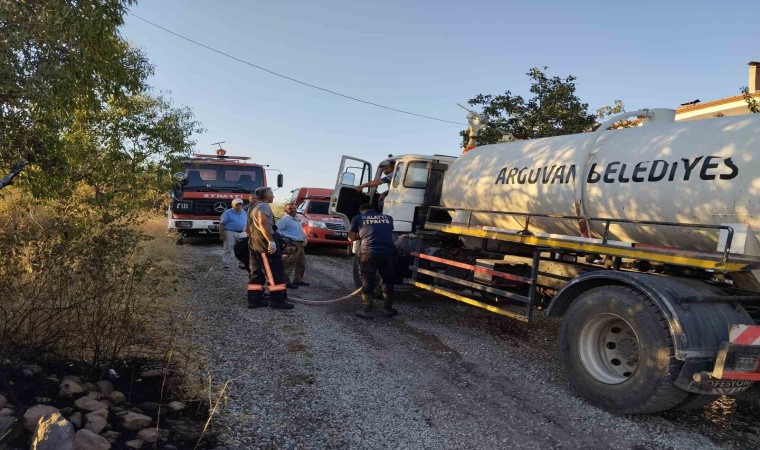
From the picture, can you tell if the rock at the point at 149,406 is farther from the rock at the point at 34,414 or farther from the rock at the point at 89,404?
the rock at the point at 34,414

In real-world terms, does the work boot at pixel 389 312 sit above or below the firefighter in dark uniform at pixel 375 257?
below

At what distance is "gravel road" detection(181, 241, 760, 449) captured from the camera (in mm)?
3404

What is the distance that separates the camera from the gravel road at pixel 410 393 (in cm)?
340

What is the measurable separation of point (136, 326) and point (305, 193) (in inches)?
446

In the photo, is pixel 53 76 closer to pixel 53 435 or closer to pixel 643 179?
pixel 53 435

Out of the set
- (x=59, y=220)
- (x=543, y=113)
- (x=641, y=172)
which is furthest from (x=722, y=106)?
(x=59, y=220)

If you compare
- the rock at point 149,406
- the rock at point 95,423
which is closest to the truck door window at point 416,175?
the rock at point 149,406

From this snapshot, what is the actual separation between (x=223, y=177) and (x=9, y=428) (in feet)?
39.7

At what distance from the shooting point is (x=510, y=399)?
4148 mm

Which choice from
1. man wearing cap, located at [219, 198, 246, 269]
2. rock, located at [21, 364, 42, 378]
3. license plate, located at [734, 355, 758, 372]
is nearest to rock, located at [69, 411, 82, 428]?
rock, located at [21, 364, 42, 378]

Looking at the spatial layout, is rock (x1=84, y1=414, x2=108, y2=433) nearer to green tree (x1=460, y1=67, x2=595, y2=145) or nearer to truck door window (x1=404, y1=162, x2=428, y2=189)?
truck door window (x1=404, y1=162, x2=428, y2=189)

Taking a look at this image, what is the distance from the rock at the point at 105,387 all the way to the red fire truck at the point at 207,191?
10542 mm

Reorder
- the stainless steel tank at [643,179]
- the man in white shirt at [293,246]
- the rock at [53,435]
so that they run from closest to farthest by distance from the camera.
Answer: the rock at [53,435]
the stainless steel tank at [643,179]
the man in white shirt at [293,246]

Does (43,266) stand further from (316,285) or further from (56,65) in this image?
(316,285)
